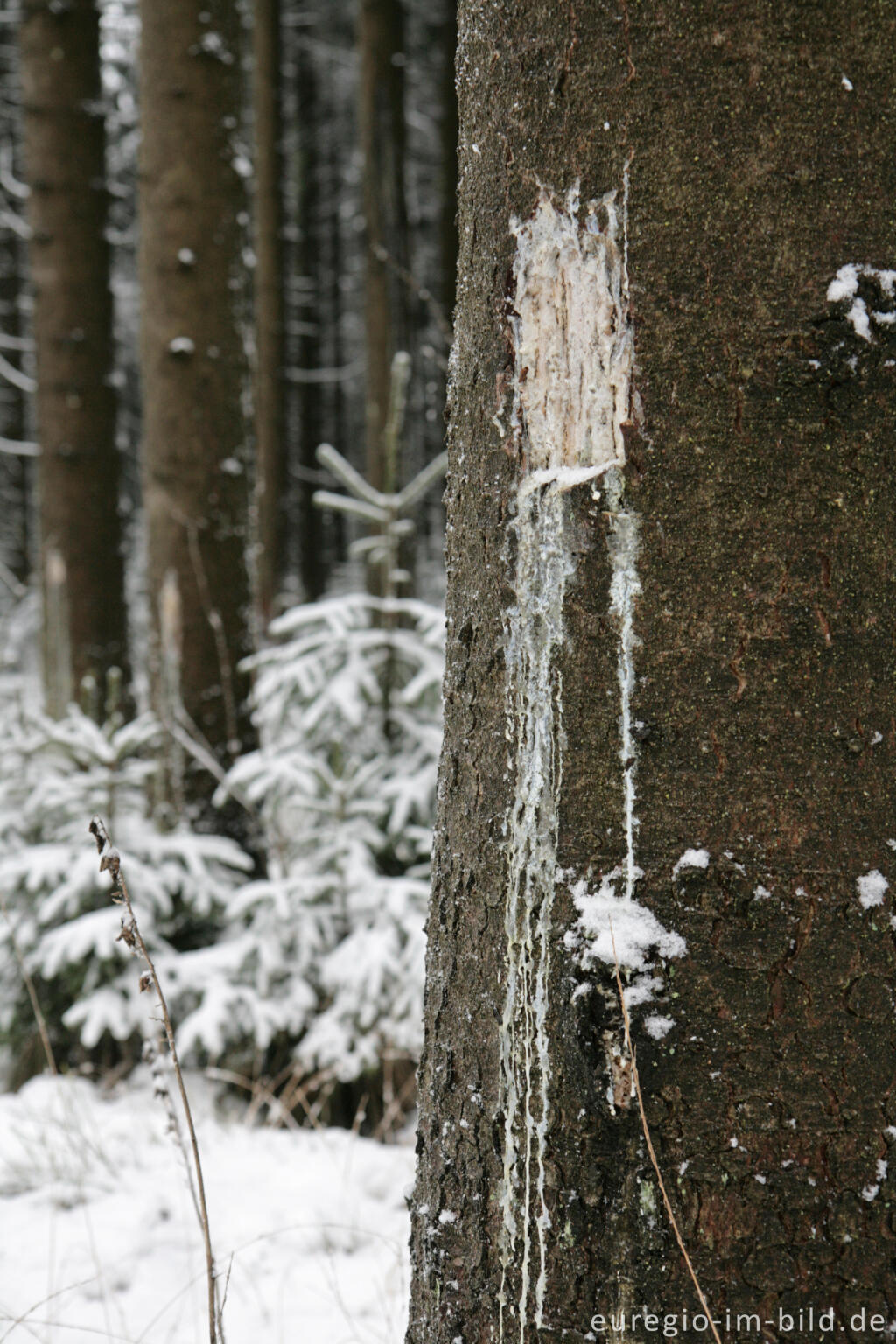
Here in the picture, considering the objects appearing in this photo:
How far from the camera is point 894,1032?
2.80 feet

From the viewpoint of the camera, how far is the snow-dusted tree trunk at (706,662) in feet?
2.77

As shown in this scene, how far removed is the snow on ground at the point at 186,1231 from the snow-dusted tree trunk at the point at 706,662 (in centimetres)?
97

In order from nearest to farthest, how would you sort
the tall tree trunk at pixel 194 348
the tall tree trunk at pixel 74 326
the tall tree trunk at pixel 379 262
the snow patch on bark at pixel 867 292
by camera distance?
the snow patch on bark at pixel 867 292 → the tall tree trunk at pixel 194 348 → the tall tree trunk at pixel 74 326 → the tall tree trunk at pixel 379 262

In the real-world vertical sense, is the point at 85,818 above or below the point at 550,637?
below

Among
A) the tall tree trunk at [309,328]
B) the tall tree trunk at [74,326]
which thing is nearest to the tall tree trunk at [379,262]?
the tall tree trunk at [74,326]

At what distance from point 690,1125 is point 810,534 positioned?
0.54 metres

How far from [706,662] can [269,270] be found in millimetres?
10396

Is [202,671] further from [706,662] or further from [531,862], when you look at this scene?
[706,662]

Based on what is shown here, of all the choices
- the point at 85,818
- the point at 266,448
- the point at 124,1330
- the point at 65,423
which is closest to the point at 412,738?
the point at 85,818

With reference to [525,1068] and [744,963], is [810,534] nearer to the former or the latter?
[744,963]

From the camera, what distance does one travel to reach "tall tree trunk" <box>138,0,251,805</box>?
13.0ft

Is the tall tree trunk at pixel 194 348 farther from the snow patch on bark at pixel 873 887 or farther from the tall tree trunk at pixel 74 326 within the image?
the snow patch on bark at pixel 873 887

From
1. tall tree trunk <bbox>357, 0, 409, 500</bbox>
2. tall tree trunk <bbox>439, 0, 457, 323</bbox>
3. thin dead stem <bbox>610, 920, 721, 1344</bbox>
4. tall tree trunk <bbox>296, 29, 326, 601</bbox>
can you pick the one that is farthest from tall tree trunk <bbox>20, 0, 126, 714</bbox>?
tall tree trunk <bbox>296, 29, 326, 601</bbox>

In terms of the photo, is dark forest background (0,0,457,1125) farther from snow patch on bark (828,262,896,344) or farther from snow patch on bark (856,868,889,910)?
snow patch on bark (856,868,889,910)
